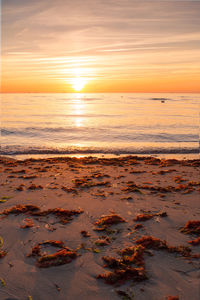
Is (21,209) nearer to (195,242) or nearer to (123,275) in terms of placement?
(123,275)

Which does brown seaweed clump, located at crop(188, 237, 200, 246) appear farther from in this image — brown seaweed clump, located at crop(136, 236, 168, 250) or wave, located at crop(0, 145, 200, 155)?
wave, located at crop(0, 145, 200, 155)

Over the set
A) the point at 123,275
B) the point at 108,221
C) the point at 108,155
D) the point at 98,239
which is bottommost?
the point at 123,275

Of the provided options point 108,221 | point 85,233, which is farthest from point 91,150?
point 85,233

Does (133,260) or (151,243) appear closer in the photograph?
(133,260)

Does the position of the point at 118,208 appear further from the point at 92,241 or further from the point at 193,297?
the point at 193,297

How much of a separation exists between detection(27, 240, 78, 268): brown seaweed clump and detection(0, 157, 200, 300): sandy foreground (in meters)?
0.02

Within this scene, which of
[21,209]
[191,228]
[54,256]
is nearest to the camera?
[54,256]

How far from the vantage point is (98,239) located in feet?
14.7

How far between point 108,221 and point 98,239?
640 mm

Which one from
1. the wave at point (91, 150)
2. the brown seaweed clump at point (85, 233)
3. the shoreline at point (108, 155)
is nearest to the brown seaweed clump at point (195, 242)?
the brown seaweed clump at point (85, 233)

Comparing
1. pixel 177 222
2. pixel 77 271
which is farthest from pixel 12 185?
pixel 177 222

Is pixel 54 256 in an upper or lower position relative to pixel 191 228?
lower

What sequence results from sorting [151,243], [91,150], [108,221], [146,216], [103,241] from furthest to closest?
[91,150], [146,216], [108,221], [103,241], [151,243]

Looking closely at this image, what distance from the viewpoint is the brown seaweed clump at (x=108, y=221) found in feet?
16.3
